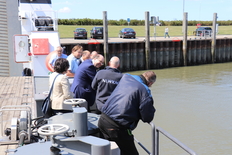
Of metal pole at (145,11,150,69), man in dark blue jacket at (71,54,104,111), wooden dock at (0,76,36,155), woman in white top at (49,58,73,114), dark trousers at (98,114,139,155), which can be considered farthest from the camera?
metal pole at (145,11,150,69)

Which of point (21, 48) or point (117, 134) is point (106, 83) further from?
point (21, 48)

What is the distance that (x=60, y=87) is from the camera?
4.55 metres

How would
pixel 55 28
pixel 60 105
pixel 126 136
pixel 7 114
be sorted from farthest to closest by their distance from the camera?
pixel 55 28
pixel 7 114
pixel 60 105
pixel 126 136

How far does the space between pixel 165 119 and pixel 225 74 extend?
12042 millimetres

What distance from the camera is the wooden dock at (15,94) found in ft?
22.6

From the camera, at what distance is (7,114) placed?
6891 millimetres

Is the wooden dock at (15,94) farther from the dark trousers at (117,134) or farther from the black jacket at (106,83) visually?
the dark trousers at (117,134)

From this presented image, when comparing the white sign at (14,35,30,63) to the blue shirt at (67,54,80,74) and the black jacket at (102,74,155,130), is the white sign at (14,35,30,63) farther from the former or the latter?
the black jacket at (102,74,155,130)

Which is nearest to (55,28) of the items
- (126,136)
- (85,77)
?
(85,77)

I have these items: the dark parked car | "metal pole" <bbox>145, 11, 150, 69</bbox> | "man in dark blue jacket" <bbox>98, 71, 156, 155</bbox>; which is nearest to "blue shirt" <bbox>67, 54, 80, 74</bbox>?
"man in dark blue jacket" <bbox>98, 71, 156, 155</bbox>

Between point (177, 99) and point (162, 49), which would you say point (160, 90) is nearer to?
point (177, 99)

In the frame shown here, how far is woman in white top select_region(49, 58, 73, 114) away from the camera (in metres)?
4.47

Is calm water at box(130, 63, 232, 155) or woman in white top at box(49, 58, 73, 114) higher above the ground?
woman in white top at box(49, 58, 73, 114)

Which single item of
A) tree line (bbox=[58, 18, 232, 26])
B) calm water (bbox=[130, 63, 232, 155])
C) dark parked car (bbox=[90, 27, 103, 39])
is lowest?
calm water (bbox=[130, 63, 232, 155])
